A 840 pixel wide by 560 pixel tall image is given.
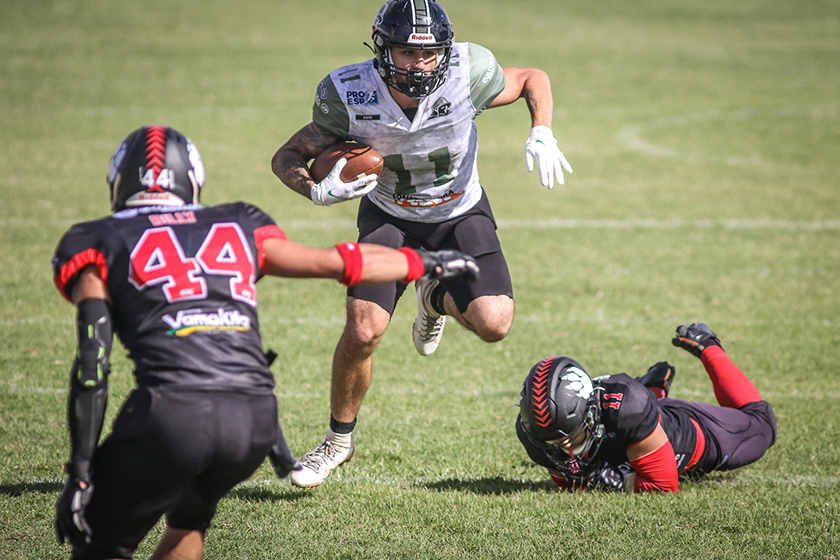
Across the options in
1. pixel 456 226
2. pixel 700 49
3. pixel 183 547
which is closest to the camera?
pixel 183 547

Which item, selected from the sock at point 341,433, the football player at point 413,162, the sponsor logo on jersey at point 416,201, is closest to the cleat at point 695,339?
the football player at point 413,162

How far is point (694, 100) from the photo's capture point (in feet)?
62.0

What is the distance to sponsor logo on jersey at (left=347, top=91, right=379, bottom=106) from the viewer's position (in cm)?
493

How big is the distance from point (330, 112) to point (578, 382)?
2057 mm

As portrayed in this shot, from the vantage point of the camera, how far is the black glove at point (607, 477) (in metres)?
4.64

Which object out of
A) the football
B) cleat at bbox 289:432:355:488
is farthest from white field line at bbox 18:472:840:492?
the football

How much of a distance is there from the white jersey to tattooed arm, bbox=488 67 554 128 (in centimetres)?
10

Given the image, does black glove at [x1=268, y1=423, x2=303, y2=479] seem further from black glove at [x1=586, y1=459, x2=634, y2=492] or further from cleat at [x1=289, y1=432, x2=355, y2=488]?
black glove at [x1=586, y1=459, x2=634, y2=492]

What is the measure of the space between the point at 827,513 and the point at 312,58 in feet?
61.3

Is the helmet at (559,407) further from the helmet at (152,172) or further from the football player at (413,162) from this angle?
the helmet at (152,172)

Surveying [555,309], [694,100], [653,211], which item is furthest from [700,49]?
[555,309]

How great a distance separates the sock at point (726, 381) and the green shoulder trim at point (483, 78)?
213 centimetres

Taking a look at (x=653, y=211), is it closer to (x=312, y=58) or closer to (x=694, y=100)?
(x=694, y=100)

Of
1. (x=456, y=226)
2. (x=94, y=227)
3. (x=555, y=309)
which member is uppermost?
(x=94, y=227)
